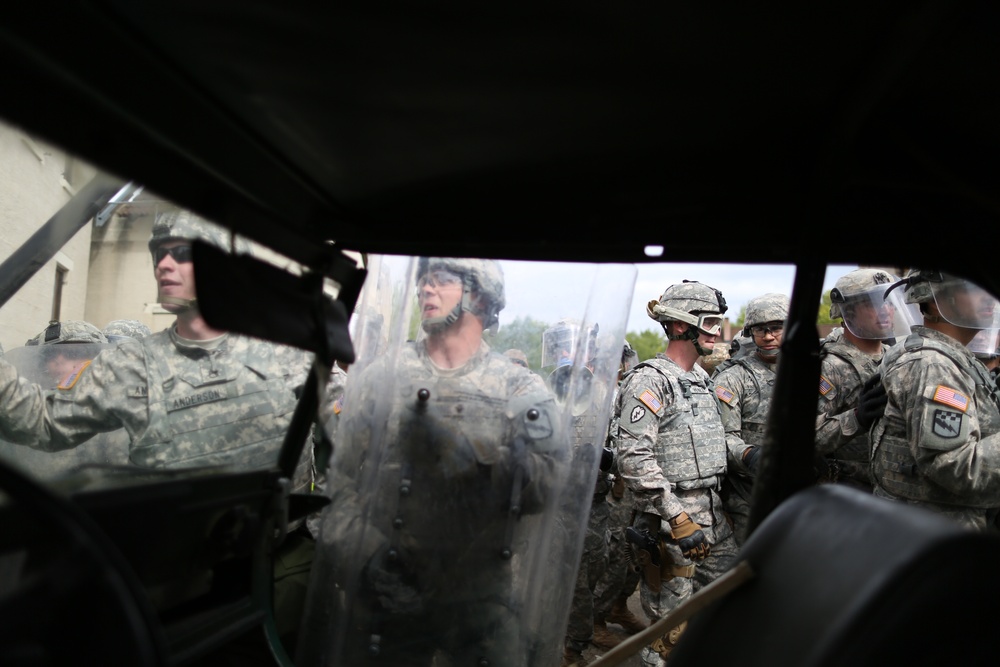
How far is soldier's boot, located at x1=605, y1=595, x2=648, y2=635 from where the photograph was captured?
234 inches

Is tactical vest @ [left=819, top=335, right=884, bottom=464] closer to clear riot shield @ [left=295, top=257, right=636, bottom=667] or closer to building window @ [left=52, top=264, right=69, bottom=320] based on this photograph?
clear riot shield @ [left=295, top=257, right=636, bottom=667]

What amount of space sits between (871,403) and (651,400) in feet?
4.35

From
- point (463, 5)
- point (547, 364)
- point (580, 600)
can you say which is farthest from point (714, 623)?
point (580, 600)

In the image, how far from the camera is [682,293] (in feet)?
17.7

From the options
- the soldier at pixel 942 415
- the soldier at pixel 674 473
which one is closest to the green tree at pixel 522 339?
the soldier at pixel 942 415

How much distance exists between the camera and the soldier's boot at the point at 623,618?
19.5ft

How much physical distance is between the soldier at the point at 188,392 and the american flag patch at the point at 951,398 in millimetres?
3190

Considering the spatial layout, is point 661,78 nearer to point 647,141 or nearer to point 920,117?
point 647,141

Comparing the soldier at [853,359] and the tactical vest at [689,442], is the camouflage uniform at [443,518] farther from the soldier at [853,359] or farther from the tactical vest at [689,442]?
the soldier at [853,359]

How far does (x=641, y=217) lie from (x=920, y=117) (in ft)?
2.02

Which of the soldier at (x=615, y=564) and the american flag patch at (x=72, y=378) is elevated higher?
the american flag patch at (x=72, y=378)

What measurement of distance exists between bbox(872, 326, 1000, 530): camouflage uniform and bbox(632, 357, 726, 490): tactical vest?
38.9 inches

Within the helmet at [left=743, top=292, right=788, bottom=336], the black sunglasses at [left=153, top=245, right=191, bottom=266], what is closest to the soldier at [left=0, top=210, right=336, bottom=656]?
the black sunglasses at [left=153, top=245, right=191, bottom=266]

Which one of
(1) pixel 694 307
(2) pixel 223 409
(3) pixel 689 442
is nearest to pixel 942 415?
(3) pixel 689 442
